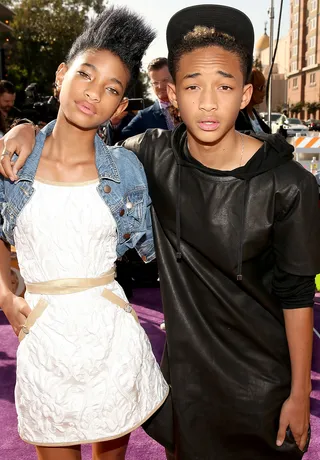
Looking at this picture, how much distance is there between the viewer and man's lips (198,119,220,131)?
6.19 ft

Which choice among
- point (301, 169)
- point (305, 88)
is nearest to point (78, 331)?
point (301, 169)

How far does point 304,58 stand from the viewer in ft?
213

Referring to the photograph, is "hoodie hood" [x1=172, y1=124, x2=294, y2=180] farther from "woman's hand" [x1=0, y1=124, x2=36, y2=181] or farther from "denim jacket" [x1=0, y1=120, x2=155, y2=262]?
"woman's hand" [x1=0, y1=124, x2=36, y2=181]

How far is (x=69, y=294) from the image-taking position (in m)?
1.88

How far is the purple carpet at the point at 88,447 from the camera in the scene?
9.89 feet

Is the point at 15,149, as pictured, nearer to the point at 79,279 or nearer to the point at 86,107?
the point at 86,107

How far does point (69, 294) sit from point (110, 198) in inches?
14.7

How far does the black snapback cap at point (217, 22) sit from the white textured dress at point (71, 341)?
2.22 feet

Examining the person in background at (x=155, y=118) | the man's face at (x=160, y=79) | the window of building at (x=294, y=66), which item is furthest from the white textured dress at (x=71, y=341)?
the window of building at (x=294, y=66)

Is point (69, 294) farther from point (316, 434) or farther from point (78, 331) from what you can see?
point (316, 434)

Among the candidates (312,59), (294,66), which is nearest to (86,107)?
(312,59)

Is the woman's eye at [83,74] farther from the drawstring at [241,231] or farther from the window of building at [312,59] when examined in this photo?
the window of building at [312,59]

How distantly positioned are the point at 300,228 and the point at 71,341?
0.87 metres

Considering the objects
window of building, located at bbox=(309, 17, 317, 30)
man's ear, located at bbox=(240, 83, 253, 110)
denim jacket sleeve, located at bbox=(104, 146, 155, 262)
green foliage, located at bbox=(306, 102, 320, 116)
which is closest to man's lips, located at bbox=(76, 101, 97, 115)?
denim jacket sleeve, located at bbox=(104, 146, 155, 262)
